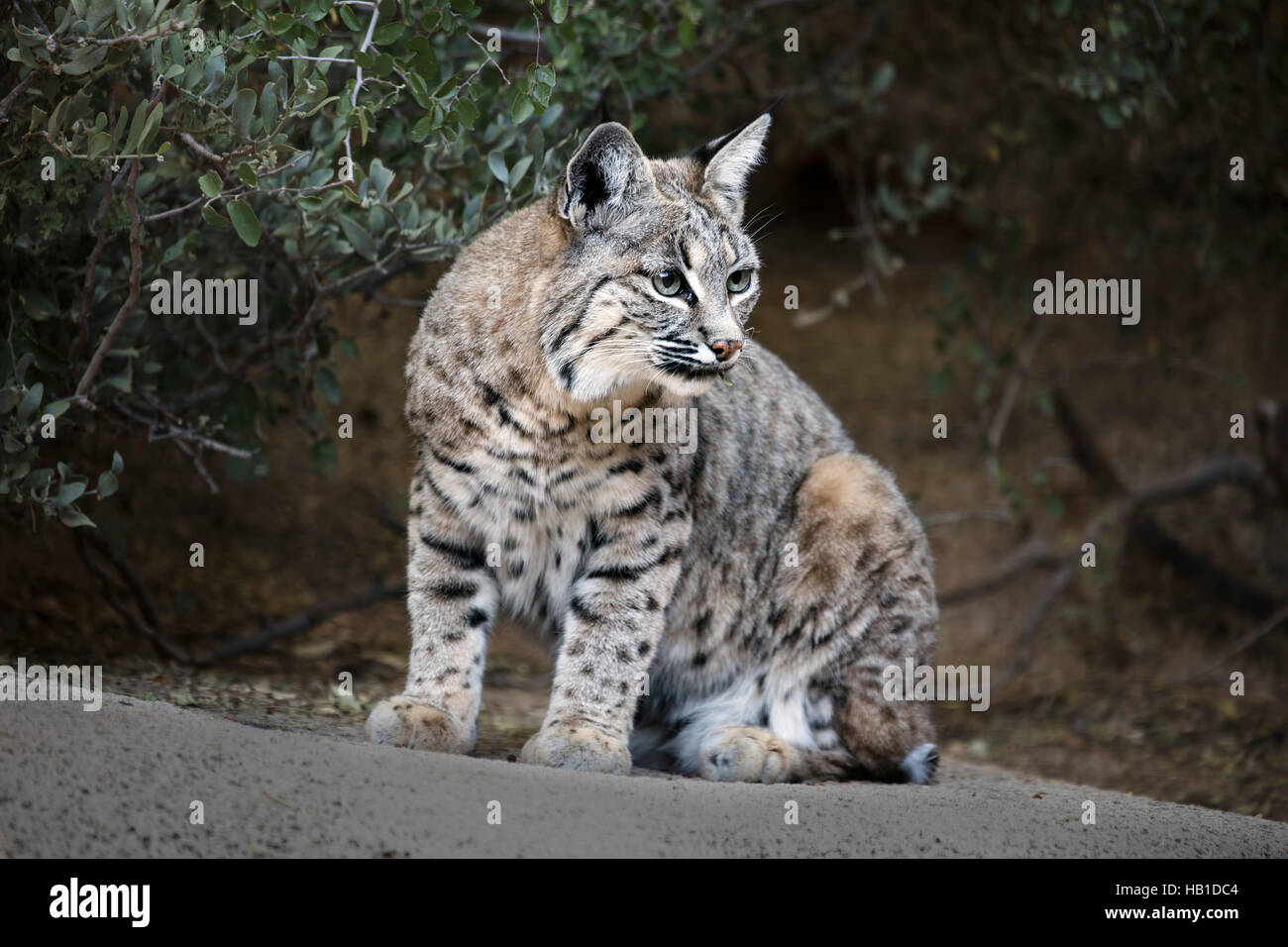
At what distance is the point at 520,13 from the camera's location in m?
6.76

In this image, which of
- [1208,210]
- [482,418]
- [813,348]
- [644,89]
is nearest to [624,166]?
[482,418]

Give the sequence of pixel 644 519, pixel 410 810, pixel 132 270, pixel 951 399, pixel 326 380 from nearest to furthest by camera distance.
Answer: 1. pixel 410 810
2. pixel 132 270
3. pixel 644 519
4. pixel 326 380
5. pixel 951 399

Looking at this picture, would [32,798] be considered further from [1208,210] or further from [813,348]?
[813,348]

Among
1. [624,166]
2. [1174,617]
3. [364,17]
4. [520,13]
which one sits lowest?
[1174,617]

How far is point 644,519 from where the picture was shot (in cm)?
424

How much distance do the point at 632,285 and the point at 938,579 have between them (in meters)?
5.17

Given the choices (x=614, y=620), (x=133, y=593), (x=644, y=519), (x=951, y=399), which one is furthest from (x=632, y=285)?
(x=951, y=399)

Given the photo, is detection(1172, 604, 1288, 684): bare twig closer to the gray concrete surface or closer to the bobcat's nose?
the gray concrete surface

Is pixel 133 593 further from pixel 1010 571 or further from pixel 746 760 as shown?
pixel 1010 571

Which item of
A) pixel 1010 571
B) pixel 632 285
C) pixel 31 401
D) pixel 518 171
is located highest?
pixel 518 171

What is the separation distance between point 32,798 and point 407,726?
1.23 m

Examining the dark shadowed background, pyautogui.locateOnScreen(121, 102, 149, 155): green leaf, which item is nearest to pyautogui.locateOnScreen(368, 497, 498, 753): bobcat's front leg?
the dark shadowed background

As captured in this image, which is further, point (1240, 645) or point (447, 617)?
point (1240, 645)

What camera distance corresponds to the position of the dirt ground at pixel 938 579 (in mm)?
5848
